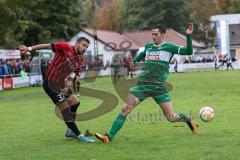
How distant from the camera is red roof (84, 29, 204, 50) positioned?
80.8 metres

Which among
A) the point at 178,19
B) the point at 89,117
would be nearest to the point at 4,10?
the point at 89,117

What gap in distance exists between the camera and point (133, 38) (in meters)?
89.2

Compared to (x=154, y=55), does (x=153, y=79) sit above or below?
below

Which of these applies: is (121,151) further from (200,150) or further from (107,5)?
(107,5)

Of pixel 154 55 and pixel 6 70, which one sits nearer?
pixel 154 55

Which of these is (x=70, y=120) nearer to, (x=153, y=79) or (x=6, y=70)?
(x=153, y=79)

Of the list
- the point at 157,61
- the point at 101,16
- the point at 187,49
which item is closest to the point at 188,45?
the point at 187,49

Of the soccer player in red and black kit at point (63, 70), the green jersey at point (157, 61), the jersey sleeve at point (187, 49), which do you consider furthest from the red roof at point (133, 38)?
the jersey sleeve at point (187, 49)

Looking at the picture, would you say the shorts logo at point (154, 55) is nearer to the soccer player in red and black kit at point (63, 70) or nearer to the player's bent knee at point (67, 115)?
the soccer player in red and black kit at point (63, 70)

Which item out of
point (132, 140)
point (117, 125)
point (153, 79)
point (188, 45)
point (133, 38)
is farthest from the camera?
point (133, 38)

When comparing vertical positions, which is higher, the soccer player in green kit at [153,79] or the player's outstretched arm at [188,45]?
the player's outstretched arm at [188,45]

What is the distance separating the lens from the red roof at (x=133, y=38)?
80.8m

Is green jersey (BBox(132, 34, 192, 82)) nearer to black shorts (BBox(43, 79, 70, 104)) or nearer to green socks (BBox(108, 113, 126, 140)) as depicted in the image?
green socks (BBox(108, 113, 126, 140))

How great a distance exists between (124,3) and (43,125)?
91949mm
